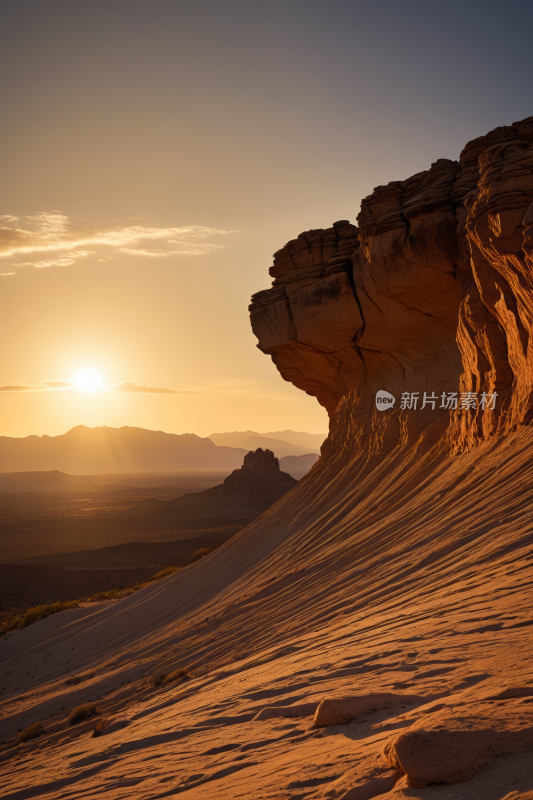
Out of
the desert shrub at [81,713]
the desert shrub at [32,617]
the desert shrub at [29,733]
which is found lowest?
the desert shrub at [32,617]

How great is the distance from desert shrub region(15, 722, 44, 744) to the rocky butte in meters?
0.31

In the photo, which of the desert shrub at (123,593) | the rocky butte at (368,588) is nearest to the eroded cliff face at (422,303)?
the rocky butte at (368,588)

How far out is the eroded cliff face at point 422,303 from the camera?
11773mm

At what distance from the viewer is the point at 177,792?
3908 mm

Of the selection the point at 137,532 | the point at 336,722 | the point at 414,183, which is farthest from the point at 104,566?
the point at 336,722

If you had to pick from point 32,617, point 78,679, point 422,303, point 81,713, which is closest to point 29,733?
point 81,713

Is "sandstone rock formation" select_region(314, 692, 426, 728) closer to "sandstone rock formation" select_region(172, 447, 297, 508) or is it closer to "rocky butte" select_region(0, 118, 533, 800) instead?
"rocky butte" select_region(0, 118, 533, 800)

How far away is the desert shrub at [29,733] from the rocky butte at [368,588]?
0.31m

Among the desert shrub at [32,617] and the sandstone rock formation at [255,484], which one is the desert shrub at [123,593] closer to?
the desert shrub at [32,617]

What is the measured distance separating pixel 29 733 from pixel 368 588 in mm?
6225

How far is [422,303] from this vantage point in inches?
654

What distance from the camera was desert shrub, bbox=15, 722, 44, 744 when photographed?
9570 mm

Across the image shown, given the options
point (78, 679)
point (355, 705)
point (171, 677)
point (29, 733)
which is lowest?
point (78, 679)

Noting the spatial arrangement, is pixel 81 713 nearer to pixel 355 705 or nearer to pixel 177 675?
pixel 177 675
